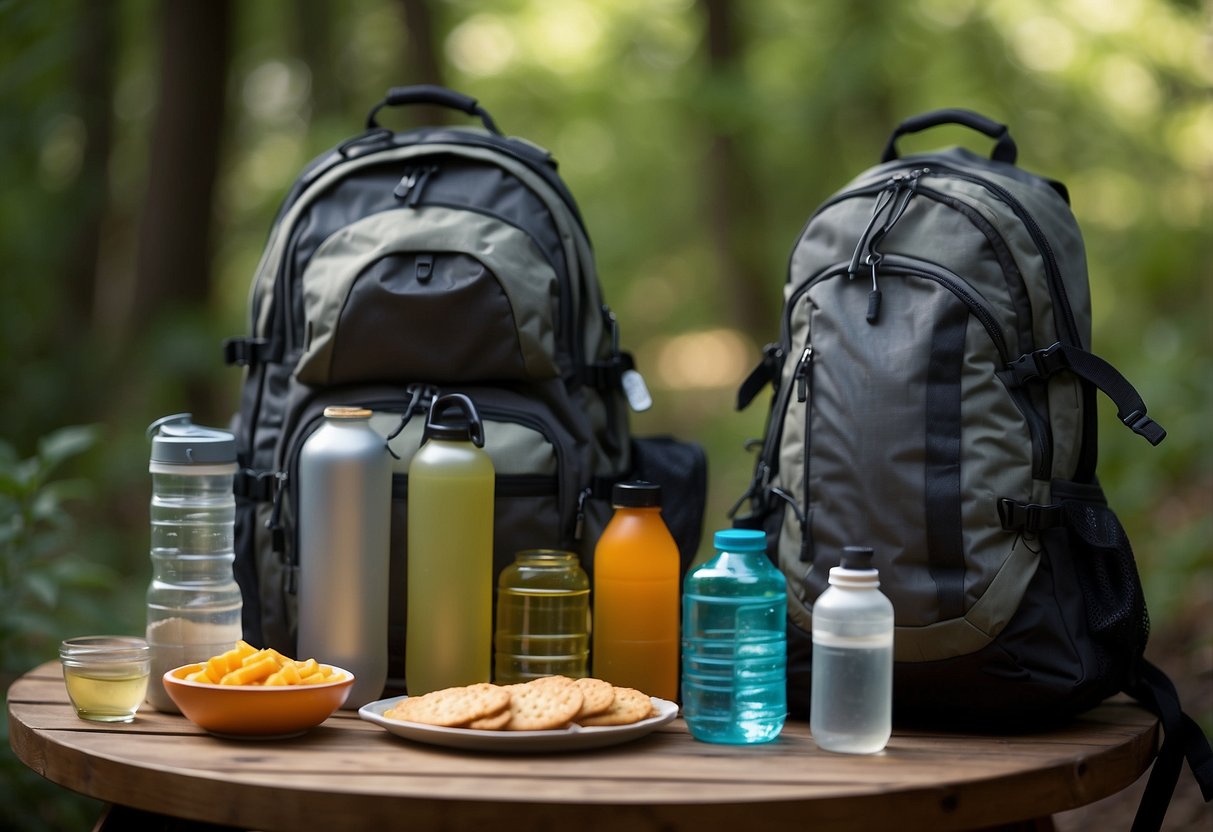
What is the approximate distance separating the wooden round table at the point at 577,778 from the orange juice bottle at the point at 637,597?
16cm

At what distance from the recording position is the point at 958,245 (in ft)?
5.68

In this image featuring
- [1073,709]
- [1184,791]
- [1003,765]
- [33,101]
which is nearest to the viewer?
[1003,765]

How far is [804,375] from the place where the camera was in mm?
1795

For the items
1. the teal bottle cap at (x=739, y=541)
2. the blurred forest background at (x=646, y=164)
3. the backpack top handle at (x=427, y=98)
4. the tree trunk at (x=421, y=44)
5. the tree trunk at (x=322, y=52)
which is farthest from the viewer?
the tree trunk at (x=322, y=52)

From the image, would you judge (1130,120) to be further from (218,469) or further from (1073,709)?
(218,469)

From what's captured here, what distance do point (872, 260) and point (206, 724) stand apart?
114cm

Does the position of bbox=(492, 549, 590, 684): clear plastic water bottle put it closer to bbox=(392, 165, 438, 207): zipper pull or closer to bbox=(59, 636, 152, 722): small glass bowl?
bbox=(59, 636, 152, 722): small glass bowl

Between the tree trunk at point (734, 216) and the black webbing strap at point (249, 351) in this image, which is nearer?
the black webbing strap at point (249, 351)

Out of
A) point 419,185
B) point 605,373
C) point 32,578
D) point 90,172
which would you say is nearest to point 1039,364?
point 605,373

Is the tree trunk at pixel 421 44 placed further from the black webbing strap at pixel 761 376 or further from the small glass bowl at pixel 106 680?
the small glass bowl at pixel 106 680

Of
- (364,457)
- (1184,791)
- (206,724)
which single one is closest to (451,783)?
(206,724)

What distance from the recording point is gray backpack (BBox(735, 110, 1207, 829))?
5.39 feet

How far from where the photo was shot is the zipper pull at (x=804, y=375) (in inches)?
70.3

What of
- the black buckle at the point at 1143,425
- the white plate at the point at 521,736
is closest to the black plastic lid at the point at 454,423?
the white plate at the point at 521,736
